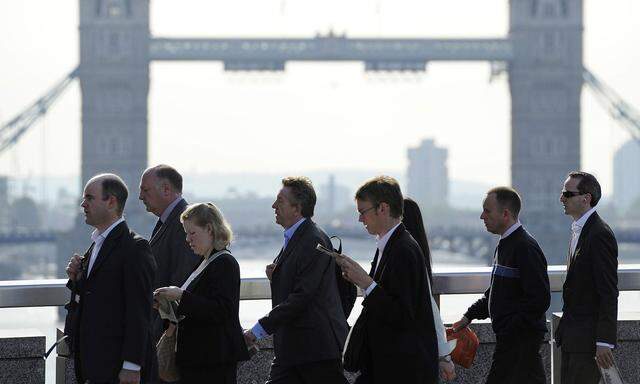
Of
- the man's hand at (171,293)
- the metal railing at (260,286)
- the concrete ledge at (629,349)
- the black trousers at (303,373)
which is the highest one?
the man's hand at (171,293)

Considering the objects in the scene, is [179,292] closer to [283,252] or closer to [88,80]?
[283,252]

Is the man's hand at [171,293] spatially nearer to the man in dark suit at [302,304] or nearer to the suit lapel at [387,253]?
the man in dark suit at [302,304]

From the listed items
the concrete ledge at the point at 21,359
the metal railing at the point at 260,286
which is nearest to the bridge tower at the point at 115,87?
the metal railing at the point at 260,286

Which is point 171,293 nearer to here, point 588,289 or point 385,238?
point 385,238

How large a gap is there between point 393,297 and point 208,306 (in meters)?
0.75

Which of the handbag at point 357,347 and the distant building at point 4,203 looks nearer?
the handbag at point 357,347

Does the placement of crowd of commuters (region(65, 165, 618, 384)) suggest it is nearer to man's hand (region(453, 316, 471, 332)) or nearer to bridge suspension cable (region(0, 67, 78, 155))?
man's hand (region(453, 316, 471, 332))

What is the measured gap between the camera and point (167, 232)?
5.38 meters

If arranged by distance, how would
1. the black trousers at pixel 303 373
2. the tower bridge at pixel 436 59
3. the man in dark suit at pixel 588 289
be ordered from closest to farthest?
the black trousers at pixel 303 373, the man in dark suit at pixel 588 289, the tower bridge at pixel 436 59

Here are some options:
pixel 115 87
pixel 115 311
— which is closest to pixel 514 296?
pixel 115 311

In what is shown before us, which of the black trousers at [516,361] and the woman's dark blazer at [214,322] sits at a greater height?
the woman's dark blazer at [214,322]

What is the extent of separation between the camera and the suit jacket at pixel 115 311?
4555 millimetres

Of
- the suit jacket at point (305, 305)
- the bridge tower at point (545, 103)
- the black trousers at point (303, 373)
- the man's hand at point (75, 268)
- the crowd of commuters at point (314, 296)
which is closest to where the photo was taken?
the crowd of commuters at point (314, 296)

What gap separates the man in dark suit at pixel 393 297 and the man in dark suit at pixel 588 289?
1.11 m
